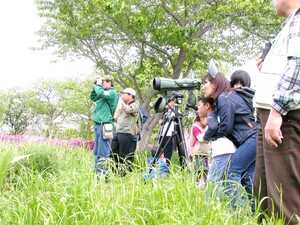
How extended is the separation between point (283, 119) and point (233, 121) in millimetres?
885

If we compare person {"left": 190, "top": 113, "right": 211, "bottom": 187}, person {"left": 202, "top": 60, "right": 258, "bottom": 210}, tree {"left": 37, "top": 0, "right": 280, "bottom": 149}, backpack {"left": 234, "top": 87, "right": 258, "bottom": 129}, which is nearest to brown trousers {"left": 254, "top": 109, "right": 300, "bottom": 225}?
person {"left": 202, "top": 60, "right": 258, "bottom": 210}

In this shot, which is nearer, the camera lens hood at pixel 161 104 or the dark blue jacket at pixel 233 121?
the dark blue jacket at pixel 233 121

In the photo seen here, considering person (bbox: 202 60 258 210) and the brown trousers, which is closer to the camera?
the brown trousers

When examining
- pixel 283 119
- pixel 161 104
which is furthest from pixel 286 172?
pixel 161 104

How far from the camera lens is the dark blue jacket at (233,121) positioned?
279 cm

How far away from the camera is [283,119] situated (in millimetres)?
1936

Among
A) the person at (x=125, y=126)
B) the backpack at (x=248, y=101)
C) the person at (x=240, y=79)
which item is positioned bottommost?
the person at (x=125, y=126)

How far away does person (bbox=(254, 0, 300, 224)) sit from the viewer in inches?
72.9

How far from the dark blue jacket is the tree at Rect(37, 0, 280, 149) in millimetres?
6559

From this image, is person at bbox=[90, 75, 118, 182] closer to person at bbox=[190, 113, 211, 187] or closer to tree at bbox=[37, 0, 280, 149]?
person at bbox=[190, 113, 211, 187]

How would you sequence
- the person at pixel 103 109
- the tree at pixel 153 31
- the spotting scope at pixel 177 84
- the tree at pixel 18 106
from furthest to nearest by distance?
the tree at pixel 18 106 → the tree at pixel 153 31 → the person at pixel 103 109 → the spotting scope at pixel 177 84

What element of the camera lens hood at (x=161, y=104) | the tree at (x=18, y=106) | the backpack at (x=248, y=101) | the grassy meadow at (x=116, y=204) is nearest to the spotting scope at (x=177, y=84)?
the camera lens hood at (x=161, y=104)

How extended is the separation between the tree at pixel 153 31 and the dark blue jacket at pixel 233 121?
6.56 metres

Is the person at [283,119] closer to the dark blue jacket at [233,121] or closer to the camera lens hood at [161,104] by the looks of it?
the dark blue jacket at [233,121]
